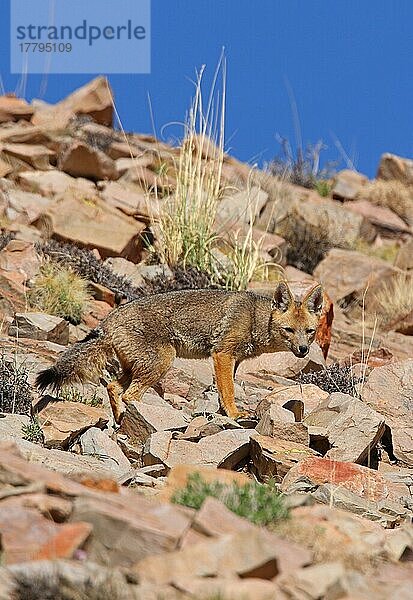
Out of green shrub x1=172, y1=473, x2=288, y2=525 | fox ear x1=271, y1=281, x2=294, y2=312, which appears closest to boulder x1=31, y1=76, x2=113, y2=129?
fox ear x1=271, y1=281, x2=294, y2=312

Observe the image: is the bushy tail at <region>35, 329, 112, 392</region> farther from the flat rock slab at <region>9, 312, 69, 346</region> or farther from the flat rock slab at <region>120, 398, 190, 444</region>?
the flat rock slab at <region>9, 312, 69, 346</region>

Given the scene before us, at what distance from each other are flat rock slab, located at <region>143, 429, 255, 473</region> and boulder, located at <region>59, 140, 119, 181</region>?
470 inches

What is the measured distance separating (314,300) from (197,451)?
3.58 meters

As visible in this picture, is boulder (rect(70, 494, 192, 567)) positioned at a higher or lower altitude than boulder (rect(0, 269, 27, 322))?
higher

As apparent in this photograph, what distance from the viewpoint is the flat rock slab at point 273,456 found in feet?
26.3

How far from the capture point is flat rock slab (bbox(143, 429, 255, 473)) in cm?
792

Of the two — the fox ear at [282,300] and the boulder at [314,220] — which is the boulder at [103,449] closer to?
the fox ear at [282,300]

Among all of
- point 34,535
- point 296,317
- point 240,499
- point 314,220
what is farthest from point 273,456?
point 314,220

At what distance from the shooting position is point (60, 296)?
1345 centimetres

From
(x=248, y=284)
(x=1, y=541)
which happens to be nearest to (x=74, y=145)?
(x=248, y=284)

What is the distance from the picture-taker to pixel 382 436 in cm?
967

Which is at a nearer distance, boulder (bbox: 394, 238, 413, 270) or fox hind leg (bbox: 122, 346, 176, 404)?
fox hind leg (bbox: 122, 346, 176, 404)

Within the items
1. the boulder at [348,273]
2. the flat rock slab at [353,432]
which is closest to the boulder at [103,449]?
the flat rock slab at [353,432]

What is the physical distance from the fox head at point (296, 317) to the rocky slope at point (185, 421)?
43 cm
